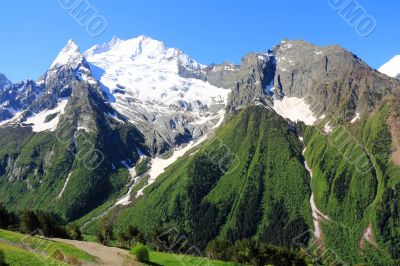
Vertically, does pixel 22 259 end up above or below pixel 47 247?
below

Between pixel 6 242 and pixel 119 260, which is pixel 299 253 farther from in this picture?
pixel 6 242

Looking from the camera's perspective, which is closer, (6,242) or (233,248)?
(6,242)

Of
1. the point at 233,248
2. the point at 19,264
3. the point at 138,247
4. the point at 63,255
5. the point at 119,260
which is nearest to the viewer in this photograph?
the point at 19,264

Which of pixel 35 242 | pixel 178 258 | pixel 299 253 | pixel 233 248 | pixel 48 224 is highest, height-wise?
pixel 48 224

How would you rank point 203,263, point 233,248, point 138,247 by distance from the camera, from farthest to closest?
point 233,248 → point 203,263 → point 138,247

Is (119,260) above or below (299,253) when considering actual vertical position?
above

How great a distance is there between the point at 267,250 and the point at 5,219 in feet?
327

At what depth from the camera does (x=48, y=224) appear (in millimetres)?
160875

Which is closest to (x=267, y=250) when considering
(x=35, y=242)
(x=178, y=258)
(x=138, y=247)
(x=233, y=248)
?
(x=233, y=248)

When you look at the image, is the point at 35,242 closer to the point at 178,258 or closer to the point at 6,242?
the point at 6,242

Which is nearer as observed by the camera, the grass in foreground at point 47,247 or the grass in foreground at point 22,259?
the grass in foreground at point 22,259

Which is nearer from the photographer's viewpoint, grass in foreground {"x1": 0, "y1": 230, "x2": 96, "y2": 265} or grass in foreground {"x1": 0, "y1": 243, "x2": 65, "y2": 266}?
grass in foreground {"x1": 0, "y1": 243, "x2": 65, "y2": 266}

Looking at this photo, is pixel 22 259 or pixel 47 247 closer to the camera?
pixel 22 259

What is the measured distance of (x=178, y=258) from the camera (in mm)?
119250
